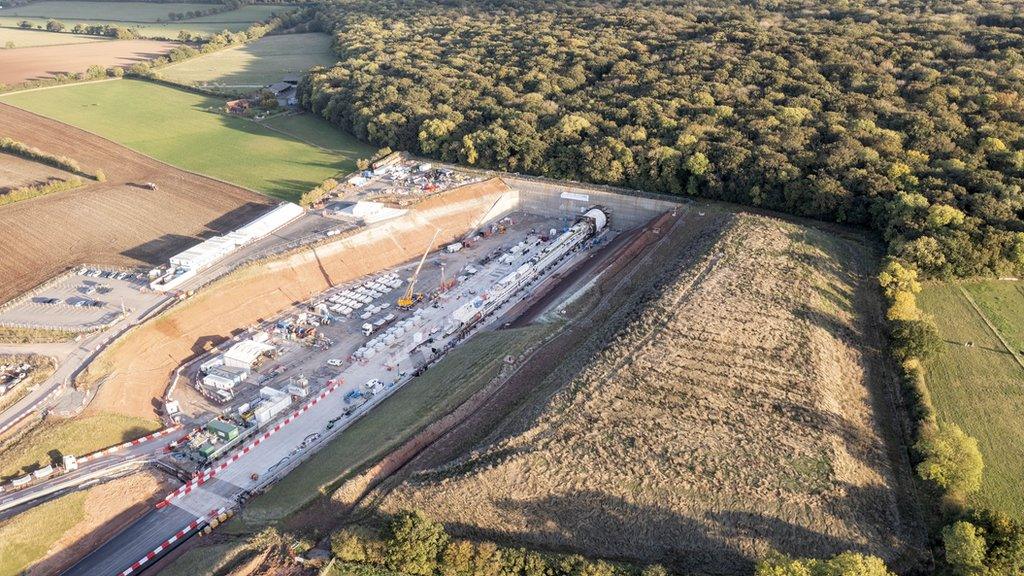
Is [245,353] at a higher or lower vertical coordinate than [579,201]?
lower

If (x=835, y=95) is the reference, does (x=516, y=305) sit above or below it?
below

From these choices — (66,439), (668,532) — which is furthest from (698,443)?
(66,439)

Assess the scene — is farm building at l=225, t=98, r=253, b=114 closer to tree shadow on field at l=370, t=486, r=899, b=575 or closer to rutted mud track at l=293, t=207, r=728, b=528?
rutted mud track at l=293, t=207, r=728, b=528

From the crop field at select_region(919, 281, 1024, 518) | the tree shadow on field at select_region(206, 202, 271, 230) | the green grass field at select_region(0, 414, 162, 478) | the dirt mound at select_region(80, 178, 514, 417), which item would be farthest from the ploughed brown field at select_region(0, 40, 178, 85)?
the crop field at select_region(919, 281, 1024, 518)

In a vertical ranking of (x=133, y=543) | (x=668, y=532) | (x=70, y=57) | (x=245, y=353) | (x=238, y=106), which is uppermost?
(x=70, y=57)

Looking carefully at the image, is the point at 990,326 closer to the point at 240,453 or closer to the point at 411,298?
the point at 411,298

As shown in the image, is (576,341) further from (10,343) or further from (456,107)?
(456,107)

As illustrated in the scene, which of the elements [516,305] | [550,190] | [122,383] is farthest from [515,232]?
[122,383]
